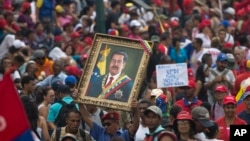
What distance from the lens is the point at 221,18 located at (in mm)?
33719

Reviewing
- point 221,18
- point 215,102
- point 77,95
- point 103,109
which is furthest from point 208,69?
point 221,18

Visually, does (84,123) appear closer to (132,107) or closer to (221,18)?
(132,107)

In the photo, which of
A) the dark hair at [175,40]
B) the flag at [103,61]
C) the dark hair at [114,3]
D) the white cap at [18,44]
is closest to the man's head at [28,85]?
the flag at [103,61]

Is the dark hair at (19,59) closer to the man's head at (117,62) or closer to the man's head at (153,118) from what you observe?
the man's head at (117,62)

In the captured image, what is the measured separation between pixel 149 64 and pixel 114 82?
779cm

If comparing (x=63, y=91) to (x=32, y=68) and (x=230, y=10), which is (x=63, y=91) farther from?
(x=230, y=10)

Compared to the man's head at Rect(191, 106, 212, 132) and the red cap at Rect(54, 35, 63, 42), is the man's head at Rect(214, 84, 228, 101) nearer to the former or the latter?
the man's head at Rect(191, 106, 212, 132)

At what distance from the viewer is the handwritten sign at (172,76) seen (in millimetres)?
20141

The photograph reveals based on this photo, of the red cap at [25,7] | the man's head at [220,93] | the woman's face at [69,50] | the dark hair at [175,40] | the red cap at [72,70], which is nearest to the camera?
the man's head at [220,93]

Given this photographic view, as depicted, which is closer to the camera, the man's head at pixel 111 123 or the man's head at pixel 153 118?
the man's head at pixel 153 118

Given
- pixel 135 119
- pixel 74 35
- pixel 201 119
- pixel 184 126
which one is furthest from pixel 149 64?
pixel 184 126

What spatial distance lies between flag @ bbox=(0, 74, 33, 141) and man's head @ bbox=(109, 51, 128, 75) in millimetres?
5591

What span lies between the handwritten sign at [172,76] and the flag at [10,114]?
8905 millimetres

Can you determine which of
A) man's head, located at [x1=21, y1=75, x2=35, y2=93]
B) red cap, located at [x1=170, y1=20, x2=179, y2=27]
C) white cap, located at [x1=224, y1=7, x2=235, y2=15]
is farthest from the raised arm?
white cap, located at [x1=224, y1=7, x2=235, y2=15]
